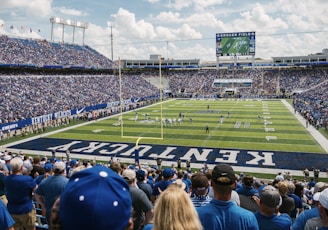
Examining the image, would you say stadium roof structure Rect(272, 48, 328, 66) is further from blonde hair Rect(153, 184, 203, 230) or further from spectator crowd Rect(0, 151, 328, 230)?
blonde hair Rect(153, 184, 203, 230)

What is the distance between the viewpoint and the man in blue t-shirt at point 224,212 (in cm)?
253

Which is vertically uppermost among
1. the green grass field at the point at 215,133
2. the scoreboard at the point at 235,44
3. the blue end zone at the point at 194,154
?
the scoreboard at the point at 235,44

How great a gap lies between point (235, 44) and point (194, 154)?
156 feet

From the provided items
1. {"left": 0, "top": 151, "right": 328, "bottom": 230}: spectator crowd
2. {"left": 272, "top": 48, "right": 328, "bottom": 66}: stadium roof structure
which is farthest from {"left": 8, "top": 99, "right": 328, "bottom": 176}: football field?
{"left": 272, "top": 48, "right": 328, "bottom": 66}: stadium roof structure

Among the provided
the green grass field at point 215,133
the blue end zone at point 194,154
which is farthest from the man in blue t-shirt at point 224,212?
the green grass field at point 215,133

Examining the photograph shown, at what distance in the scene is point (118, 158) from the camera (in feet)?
62.4

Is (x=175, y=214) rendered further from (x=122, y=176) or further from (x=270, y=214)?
(x=122, y=176)

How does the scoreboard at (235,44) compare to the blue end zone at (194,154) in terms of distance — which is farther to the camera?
the scoreboard at (235,44)

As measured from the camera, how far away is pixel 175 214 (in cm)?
184

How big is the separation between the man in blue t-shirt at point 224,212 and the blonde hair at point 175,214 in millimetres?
752

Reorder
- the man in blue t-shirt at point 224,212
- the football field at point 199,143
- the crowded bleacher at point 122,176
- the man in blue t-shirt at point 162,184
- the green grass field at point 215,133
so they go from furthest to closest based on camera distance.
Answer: the green grass field at point 215,133, the football field at point 199,143, the man in blue t-shirt at point 162,184, the man in blue t-shirt at point 224,212, the crowded bleacher at point 122,176

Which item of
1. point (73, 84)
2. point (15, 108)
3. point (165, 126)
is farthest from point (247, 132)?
point (73, 84)

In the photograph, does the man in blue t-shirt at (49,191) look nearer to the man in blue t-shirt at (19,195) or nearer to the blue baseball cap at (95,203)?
the man in blue t-shirt at (19,195)

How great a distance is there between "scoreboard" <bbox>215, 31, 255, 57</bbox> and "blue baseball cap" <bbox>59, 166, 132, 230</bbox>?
63754 millimetres
